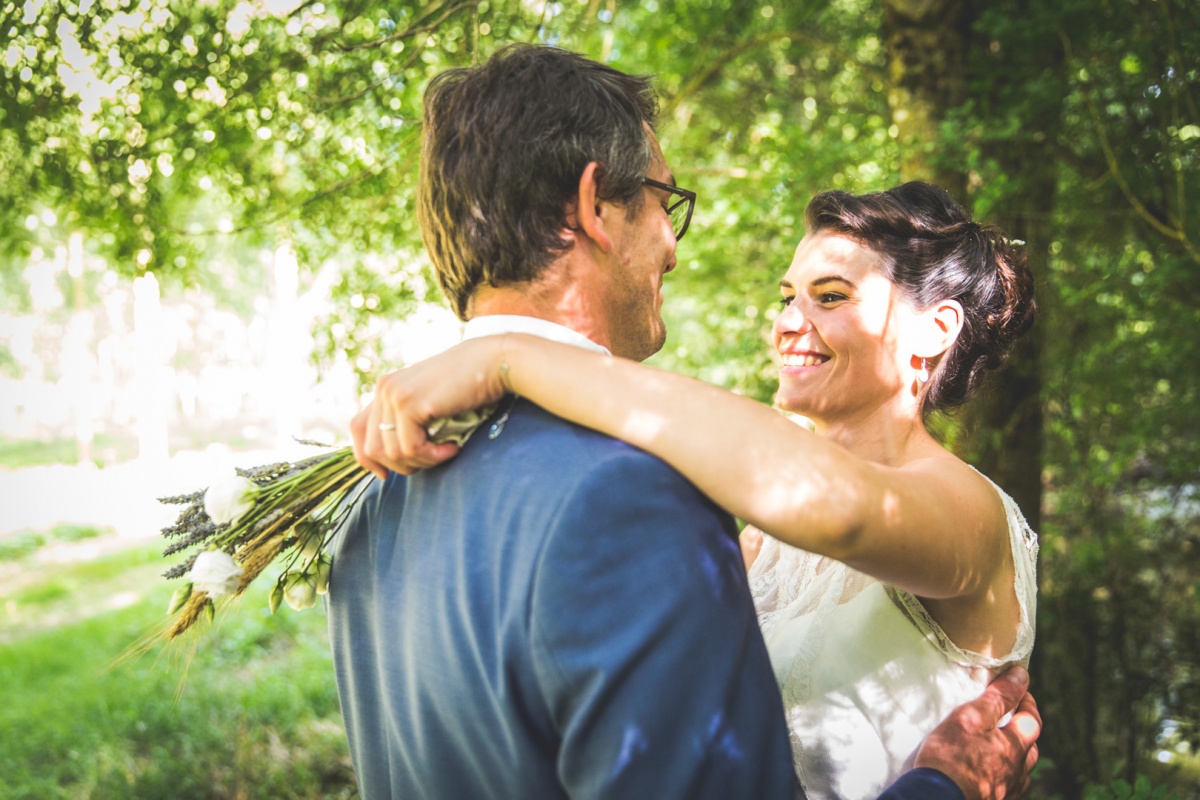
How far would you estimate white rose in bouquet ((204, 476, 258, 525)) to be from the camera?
1.50 meters

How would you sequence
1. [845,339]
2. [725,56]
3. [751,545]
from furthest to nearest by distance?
[725,56], [751,545], [845,339]

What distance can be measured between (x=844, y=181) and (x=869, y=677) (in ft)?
9.73

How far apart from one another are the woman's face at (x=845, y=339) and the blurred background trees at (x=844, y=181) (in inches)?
29.5

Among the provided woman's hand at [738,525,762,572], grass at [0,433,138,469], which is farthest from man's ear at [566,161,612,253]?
grass at [0,433,138,469]

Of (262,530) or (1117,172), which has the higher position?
(1117,172)

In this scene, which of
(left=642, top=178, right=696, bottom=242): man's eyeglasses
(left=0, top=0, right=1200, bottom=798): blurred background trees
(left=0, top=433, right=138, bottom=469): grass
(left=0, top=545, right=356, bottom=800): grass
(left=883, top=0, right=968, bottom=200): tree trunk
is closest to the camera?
(left=642, top=178, right=696, bottom=242): man's eyeglasses

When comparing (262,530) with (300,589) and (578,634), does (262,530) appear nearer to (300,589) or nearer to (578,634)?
(300,589)

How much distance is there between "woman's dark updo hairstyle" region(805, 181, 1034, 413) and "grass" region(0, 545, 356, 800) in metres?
3.16

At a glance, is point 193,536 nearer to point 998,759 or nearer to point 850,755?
point 850,755

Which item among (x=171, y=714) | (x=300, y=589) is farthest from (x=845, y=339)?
(x=171, y=714)

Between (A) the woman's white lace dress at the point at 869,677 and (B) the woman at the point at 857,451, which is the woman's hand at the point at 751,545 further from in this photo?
(A) the woman's white lace dress at the point at 869,677

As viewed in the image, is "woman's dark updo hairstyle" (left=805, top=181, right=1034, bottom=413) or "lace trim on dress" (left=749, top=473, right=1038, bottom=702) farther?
"woman's dark updo hairstyle" (left=805, top=181, right=1034, bottom=413)

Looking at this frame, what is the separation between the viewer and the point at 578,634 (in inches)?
45.4

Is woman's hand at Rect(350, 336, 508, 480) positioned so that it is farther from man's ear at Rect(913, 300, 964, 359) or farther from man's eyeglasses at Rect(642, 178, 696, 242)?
man's ear at Rect(913, 300, 964, 359)
